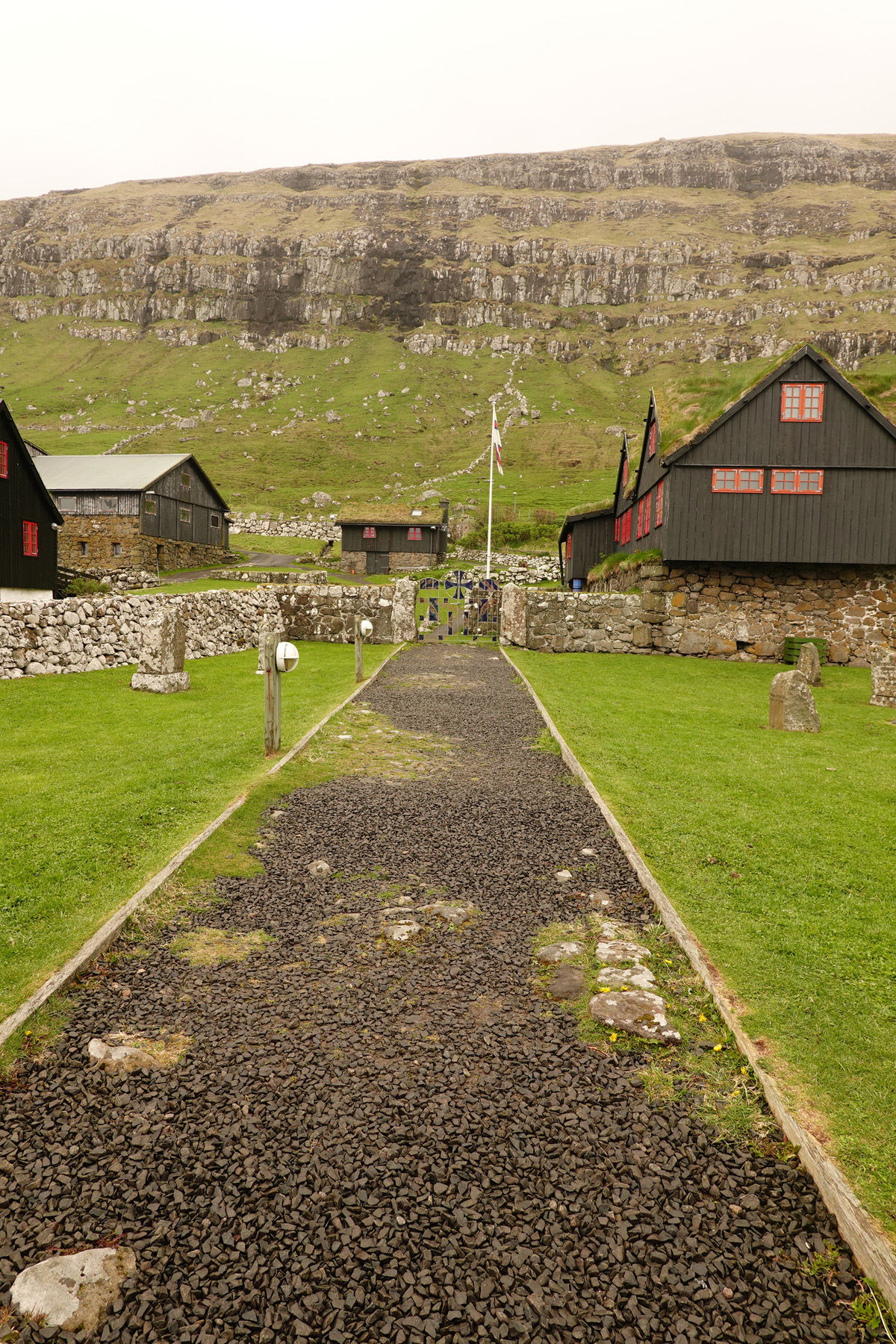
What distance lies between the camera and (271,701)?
10422 millimetres

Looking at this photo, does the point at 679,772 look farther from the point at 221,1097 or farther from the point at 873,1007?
the point at 221,1097

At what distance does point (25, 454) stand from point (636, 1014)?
1478 inches

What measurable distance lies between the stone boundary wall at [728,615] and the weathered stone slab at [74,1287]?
82.9 ft

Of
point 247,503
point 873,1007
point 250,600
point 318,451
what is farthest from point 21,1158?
point 318,451

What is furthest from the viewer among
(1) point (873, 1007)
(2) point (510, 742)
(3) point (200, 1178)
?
(2) point (510, 742)

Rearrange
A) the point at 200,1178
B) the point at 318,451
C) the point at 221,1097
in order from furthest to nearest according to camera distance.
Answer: the point at 318,451
the point at 221,1097
the point at 200,1178

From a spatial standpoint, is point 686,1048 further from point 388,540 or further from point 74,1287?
point 388,540

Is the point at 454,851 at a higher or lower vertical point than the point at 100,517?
lower

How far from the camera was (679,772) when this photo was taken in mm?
10562

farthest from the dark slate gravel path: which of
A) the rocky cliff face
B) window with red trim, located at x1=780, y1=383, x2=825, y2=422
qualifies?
the rocky cliff face

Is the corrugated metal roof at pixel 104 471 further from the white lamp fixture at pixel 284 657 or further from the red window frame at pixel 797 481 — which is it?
the white lamp fixture at pixel 284 657

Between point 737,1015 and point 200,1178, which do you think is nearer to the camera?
point 200,1178

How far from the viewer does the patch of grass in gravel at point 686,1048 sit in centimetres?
357

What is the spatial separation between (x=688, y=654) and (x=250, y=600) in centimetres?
1779
